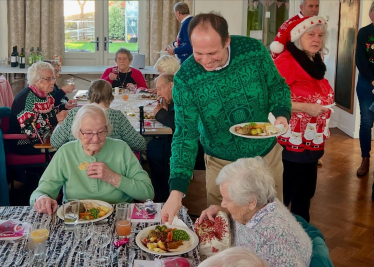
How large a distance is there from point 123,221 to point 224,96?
29.5 inches

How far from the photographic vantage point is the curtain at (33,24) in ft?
24.2

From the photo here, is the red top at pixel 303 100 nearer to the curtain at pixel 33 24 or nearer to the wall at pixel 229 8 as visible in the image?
the wall at pixel 229 8

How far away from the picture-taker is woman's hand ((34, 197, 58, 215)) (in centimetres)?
237

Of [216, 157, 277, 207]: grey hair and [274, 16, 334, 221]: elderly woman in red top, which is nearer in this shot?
[216, 157, 277, 207]: grey hair

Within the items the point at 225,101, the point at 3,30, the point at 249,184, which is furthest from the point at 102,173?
the point at 3,30

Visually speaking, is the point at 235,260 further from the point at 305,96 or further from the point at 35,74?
the point at 35,74

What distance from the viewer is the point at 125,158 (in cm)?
275

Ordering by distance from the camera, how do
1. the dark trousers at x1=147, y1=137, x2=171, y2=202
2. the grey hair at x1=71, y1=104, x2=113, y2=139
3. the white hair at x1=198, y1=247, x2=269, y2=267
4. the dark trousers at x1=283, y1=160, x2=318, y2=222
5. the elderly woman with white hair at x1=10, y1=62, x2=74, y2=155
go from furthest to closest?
the dark trousers at x1=147, y1=137, x2=171, y2=202 → the elderly woman with white hair at x1=10, y1=62, x2=74, y2=155 → the dark trousers at x1=283, y1=160, x2=318, y2=222 → the grey hair at x1=71, y1=104, x2=113, y2=139 → the white hair at x1=198, y1=247, x2=269, y2=267

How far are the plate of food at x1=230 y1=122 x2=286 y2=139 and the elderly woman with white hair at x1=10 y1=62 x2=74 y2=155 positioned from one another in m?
2.02

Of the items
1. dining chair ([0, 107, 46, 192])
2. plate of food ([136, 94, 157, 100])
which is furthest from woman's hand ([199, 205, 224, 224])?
plate of food ([136, 94, 157, 100])

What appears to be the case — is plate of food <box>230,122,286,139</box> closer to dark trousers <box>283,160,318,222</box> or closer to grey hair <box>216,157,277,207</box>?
grey hair <box>216,157,277,207</box>

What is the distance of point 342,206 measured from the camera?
443 centimetres

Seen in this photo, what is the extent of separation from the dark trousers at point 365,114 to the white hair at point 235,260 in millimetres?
4253

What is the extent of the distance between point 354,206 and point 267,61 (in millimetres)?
2485
